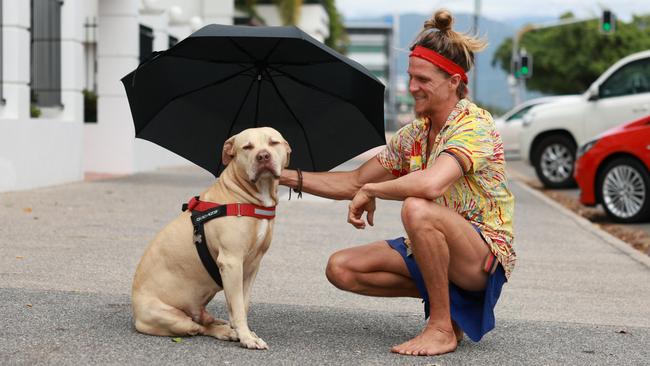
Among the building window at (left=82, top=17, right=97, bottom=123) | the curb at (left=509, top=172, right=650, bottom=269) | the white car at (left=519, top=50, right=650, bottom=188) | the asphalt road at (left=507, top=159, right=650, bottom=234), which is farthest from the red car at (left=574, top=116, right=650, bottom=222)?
the building window at (left=82, top=17, right=97, bottom=123)

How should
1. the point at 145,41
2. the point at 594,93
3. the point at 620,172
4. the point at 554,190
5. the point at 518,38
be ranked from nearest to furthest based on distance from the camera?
the point at 620,172, the point at 594,93, the point at 554,190, the point at 145,41, the point at 518,38

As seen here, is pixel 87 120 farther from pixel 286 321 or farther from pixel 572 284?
pixel 286 321

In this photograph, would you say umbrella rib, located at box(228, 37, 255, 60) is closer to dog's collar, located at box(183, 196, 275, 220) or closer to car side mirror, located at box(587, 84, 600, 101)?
dog's collar, located at box(183, 196, 275, 220)

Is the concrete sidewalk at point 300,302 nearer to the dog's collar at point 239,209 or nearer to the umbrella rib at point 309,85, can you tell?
the dog's collar at point 239,209

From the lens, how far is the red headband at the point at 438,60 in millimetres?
5410

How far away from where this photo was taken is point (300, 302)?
7004 millimetres

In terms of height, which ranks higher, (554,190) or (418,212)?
(418,212)

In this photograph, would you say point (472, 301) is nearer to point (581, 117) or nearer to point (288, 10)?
point (581, 117)

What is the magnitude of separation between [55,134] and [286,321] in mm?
10525

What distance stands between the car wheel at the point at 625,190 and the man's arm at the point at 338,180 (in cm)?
760

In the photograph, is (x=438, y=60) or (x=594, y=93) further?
(x=594, y=93)

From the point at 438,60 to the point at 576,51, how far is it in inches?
2964

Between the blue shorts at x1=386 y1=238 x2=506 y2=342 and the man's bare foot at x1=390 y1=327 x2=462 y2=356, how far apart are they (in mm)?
118


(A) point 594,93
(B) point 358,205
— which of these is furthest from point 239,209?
(A) point 594,93
